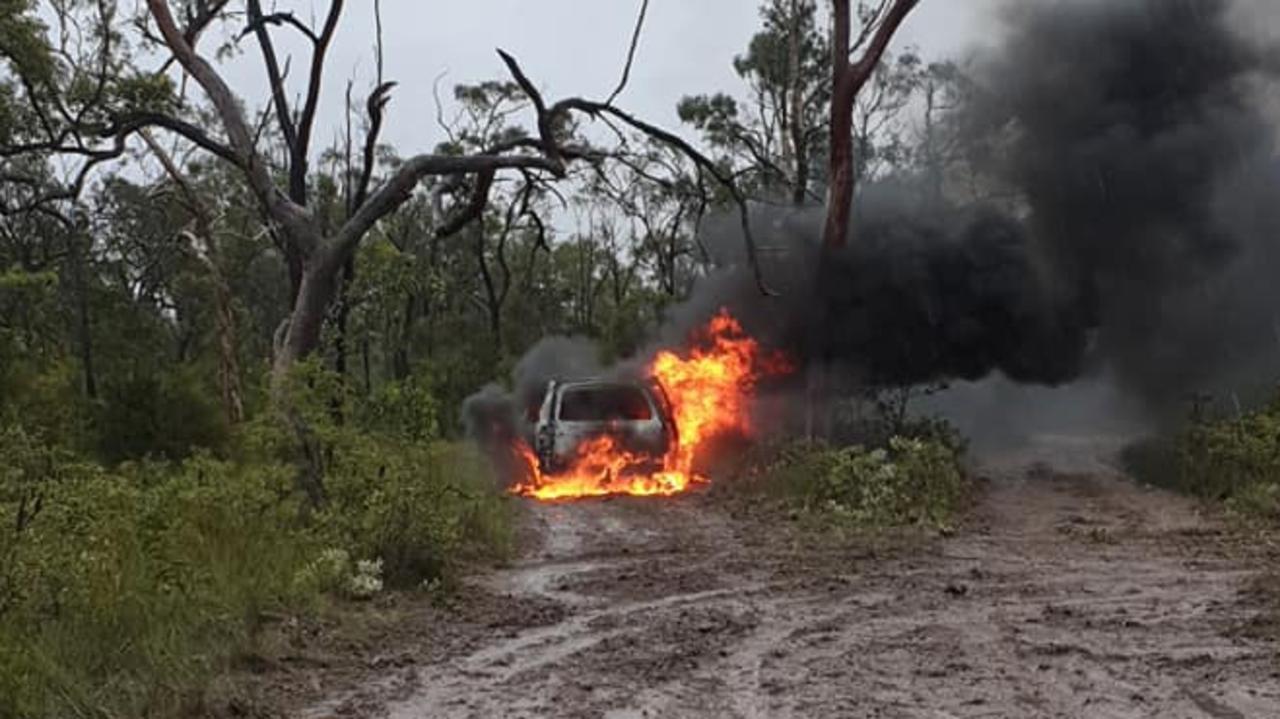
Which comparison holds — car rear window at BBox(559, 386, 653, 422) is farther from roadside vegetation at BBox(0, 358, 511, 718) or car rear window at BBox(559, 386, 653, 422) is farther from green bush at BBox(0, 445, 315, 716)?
green bush at BBox(0, 445, 315, 716)

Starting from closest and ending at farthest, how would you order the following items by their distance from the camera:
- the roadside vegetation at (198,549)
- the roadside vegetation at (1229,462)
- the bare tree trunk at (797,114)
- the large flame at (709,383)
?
the roadside vegetation at (198,549), the roadside vegetation at (1229,462), the large flame at (709,383), the bare tree trunk at (797,114)

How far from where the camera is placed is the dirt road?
558cm

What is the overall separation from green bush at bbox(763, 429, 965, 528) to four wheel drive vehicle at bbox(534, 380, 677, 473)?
2.24 meters

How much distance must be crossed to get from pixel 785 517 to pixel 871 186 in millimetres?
11846

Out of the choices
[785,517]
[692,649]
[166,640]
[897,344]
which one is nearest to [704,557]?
[785,517]

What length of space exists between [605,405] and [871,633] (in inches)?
380

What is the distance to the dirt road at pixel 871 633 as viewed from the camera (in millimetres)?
5582

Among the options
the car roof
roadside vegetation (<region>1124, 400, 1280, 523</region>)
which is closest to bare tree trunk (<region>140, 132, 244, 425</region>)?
the car roof

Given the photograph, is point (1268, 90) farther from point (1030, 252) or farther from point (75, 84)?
point (75, 84)

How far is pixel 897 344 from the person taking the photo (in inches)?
724

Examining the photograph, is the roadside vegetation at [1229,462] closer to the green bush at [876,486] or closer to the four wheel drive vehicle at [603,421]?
the green bush at [876,486]

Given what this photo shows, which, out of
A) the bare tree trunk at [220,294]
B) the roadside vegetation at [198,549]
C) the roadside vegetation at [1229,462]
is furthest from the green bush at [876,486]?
the bare tree trunk at [220,294]

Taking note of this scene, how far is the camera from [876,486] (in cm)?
1221

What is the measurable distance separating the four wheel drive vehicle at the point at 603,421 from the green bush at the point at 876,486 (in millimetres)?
2238
